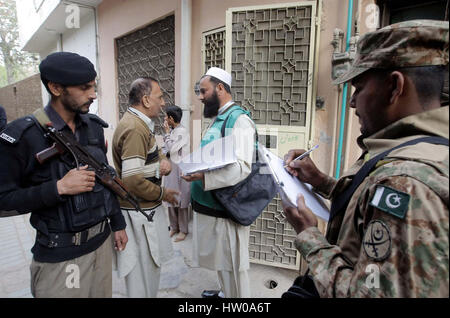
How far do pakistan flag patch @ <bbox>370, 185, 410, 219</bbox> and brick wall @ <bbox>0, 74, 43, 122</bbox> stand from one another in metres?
15.1

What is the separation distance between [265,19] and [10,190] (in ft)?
8.82

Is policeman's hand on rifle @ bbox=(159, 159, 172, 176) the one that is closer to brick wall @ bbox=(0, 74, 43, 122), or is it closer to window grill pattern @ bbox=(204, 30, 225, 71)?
window grill pattern @ bbox=(204, 30, 225, 71)

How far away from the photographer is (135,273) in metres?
1.80

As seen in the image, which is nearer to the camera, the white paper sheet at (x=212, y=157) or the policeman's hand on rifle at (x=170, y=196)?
the white paper sheet at (x=212, y=157)

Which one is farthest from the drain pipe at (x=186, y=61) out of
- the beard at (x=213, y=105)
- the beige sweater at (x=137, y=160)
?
the beige sweater at (x=137, y=160)

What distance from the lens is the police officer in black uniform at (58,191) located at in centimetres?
115

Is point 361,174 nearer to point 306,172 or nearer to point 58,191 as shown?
point 306,172

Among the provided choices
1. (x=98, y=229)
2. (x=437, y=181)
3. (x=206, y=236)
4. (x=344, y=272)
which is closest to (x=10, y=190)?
(x=98, y=229)

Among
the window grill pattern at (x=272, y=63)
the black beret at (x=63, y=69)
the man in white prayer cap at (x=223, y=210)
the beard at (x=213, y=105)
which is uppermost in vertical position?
the window grill pattern at (x=272, y=63)

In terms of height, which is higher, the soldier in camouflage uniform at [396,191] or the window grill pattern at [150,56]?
the window grill pattern at [150,56]

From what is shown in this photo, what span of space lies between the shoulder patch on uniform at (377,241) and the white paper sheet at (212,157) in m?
1.11

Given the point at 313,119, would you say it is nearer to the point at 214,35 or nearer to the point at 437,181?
the point at 214,35

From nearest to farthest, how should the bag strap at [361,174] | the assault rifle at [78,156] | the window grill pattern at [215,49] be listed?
the bag strap at [361,174], the assault rifle at [78,156], the window grill pattern at [215,49]

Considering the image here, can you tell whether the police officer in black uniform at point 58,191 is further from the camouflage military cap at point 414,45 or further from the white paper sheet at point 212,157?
the camouflage military cap at point 414,45
